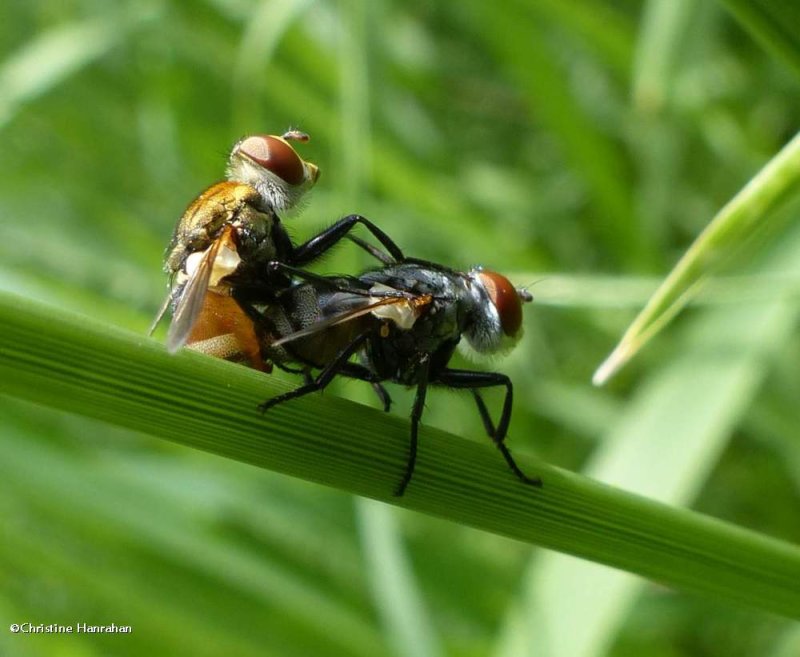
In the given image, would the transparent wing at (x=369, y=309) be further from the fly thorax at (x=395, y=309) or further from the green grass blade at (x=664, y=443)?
the green grass blade at (x=664, y=443)

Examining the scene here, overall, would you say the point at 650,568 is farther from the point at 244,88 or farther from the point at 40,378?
the point at 244,88

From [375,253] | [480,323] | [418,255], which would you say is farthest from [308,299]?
[418,255]

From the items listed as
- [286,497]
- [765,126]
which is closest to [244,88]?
[286,497]

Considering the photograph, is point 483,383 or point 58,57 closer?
point 483,383

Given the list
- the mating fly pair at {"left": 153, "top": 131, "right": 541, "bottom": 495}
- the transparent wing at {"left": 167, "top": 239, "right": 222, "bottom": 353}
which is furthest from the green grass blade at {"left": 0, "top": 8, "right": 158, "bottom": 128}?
the transparent wing at {"left": 167, "top": 239, "right": 222, "bottom": 353}

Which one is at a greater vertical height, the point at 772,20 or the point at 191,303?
the point at 772,20

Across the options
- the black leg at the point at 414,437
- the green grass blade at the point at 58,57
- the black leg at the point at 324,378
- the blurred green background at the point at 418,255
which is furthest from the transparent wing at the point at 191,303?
the green grass blade at the point at 58,57

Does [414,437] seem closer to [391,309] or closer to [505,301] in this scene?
[391,309]

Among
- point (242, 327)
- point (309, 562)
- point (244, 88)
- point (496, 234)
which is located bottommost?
point (309, 562)
